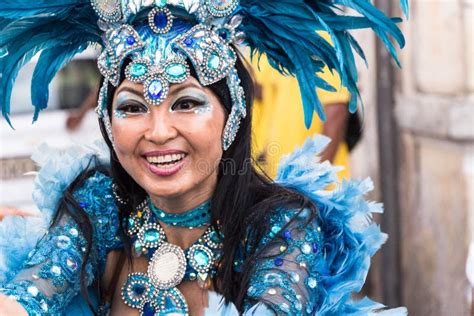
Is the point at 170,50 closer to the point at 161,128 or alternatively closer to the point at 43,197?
the point at 161,128

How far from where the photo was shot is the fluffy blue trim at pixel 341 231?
292 centimetres

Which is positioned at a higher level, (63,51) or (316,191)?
(63,51)

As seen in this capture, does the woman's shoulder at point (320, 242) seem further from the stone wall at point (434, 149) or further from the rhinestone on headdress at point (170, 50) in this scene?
the stone wall at point (434, 149)

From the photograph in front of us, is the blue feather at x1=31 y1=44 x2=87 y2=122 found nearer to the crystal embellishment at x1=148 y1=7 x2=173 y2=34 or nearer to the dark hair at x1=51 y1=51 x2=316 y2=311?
the dark hair at x1=51 y1=51 x2=316 y2=311

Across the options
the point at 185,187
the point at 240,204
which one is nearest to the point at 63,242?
the point at 185,187

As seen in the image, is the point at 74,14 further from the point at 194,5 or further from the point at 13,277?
the point at 13,277

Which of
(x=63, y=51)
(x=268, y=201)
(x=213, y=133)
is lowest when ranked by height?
(x=268, y=201)

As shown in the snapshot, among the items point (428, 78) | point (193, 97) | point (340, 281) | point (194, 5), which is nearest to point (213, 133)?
point (193, 97)

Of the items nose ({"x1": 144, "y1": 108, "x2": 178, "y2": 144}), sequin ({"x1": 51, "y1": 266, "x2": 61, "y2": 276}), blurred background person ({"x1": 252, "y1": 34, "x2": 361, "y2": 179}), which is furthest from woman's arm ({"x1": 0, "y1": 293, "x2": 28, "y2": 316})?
blurred background person ({"x1": 252, "y1": 34, "x2": 361, "y2": 179})

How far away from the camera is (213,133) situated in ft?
9.53

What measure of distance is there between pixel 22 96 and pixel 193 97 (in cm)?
354

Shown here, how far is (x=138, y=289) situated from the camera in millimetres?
3094

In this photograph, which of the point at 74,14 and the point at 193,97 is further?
the point at 74,14

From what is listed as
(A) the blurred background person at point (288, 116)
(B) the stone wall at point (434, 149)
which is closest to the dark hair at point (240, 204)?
(A) the blurred background person at point (288, 116)
